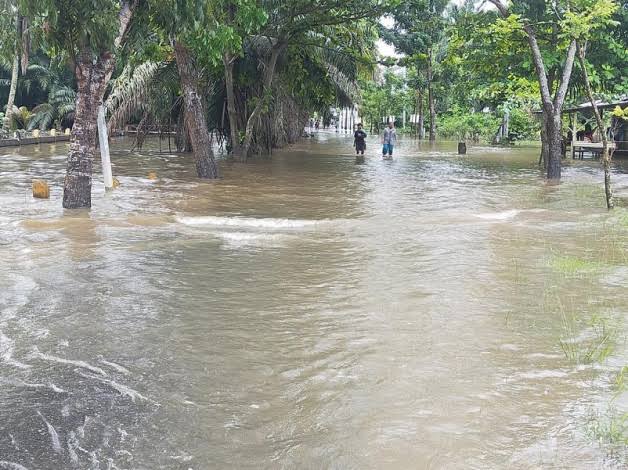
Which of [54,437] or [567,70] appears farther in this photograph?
[567,70]

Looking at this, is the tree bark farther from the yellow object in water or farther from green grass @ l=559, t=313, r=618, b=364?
green grass @ l=559, t=313, r=618, b=364

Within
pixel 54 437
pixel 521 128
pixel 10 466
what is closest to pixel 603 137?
pixel 54 437

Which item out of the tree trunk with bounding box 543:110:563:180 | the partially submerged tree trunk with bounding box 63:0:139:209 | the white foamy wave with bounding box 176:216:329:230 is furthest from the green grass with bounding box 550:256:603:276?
the tree trunk with bounding box 543:110:563:180

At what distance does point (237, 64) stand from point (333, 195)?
11068 millimetres

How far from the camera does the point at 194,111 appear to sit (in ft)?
57.8

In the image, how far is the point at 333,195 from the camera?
15484 millimetres

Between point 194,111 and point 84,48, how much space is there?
6342 millimetres

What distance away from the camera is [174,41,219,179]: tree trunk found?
56.6ft

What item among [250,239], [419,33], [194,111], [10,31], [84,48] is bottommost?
[250,239]

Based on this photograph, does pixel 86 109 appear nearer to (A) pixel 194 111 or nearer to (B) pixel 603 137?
(A) pixel 194 111

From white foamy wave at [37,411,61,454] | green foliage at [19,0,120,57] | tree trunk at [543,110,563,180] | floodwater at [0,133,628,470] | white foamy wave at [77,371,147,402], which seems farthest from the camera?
tree trunk at [543,110,563,180]

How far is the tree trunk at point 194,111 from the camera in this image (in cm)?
1727

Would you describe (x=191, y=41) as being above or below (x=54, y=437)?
above

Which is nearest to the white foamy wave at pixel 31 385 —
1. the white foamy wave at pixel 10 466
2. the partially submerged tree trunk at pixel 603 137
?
the white foamy wave at pixel 10 466
